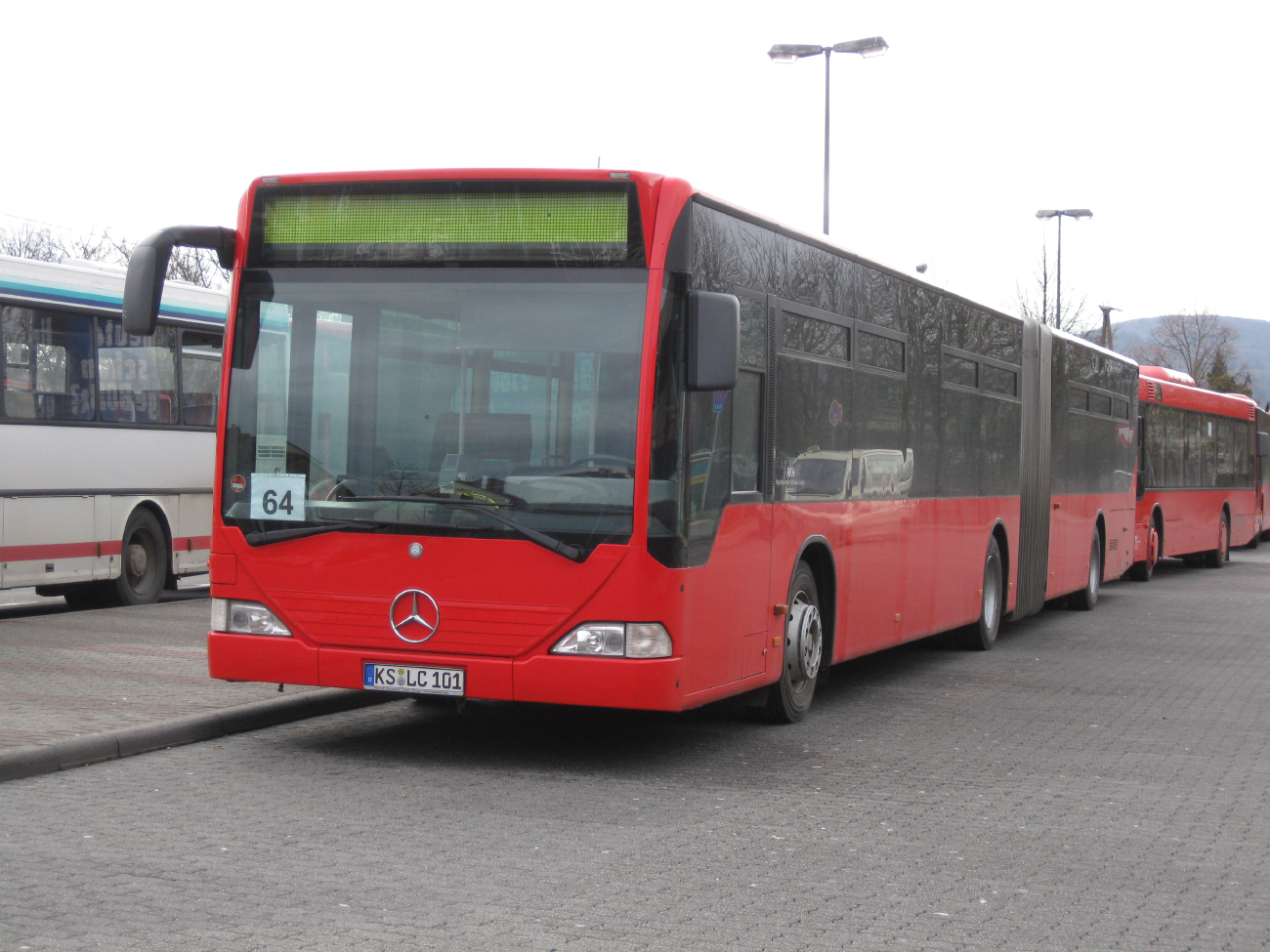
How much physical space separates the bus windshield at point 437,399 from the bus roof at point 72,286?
7.62 metres

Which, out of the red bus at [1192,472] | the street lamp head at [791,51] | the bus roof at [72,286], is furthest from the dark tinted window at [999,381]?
the street lamp head at [791,51]

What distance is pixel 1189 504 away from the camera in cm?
2797

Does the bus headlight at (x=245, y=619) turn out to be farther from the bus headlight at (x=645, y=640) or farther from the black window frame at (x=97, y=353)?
the black window frame at (x=97, y=353)

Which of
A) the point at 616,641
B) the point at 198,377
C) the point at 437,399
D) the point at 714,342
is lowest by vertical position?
the point at 616,641

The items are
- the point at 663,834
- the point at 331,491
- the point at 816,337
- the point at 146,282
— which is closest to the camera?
the point at 663,834

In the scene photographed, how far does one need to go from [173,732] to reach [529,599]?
2.28 meters

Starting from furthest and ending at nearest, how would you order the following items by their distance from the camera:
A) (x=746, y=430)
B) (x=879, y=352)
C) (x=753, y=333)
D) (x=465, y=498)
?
(x=879, y=352) → (x=753, y=333) → (x=746, y=430) → (x=465, y=498)

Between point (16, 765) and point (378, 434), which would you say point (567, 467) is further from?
point (16, 765)

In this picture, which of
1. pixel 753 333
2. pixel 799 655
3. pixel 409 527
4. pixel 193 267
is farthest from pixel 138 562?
pixel 193 267

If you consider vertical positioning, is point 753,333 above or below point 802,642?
above

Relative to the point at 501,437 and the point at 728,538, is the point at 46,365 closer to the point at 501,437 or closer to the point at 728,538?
the point at 501,437

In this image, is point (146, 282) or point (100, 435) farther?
point (100, 435)

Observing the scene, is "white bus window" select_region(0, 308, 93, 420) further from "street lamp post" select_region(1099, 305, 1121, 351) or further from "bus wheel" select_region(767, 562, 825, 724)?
"street lamp post" select_region(1099, 305, 1121, 351)

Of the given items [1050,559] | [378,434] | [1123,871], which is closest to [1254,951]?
[1123,871]
